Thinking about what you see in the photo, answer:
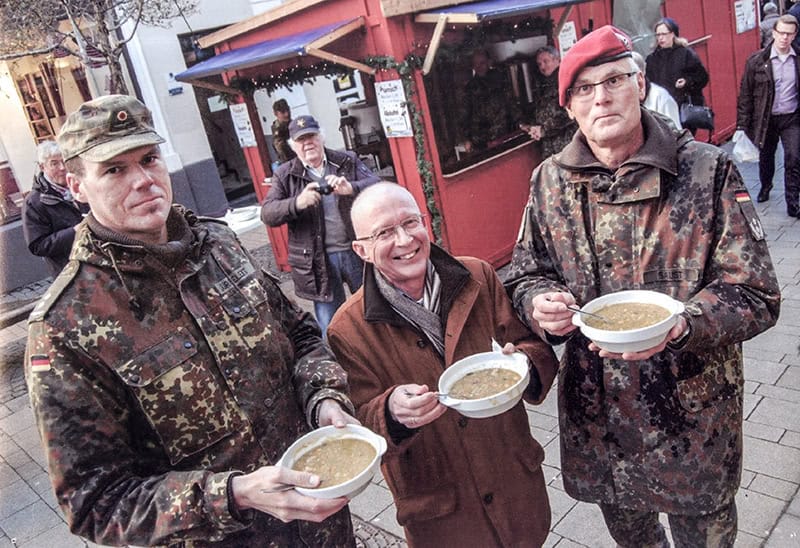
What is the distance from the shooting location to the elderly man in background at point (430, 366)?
2348 millimetres

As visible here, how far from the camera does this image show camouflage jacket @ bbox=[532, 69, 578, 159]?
6.73 m

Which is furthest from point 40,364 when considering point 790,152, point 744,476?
point 790,152

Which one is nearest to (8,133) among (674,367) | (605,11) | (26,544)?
(26,544)

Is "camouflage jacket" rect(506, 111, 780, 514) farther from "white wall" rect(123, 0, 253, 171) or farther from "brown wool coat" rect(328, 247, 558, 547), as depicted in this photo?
"white wall" rect(123, 0, 253, 171)

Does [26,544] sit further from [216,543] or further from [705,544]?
[705,544]

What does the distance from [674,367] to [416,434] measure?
955 mm

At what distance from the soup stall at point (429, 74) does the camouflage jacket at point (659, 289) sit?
12.0 ft

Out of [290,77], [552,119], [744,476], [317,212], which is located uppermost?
[290,77]

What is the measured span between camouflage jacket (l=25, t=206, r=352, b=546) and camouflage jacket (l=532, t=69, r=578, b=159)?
5.25m

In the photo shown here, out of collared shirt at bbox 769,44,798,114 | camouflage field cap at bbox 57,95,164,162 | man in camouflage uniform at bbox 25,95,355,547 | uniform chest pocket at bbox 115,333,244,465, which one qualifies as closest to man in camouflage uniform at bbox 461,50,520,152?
collared shirt at bbox 769,44,798,114

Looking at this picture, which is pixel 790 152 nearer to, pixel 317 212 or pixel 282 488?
pixel 317 212

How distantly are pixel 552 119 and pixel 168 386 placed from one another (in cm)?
584

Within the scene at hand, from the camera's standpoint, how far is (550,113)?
6.77 metres

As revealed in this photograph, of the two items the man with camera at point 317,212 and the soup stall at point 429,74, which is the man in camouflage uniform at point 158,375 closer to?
the man with camera at point 317,212
